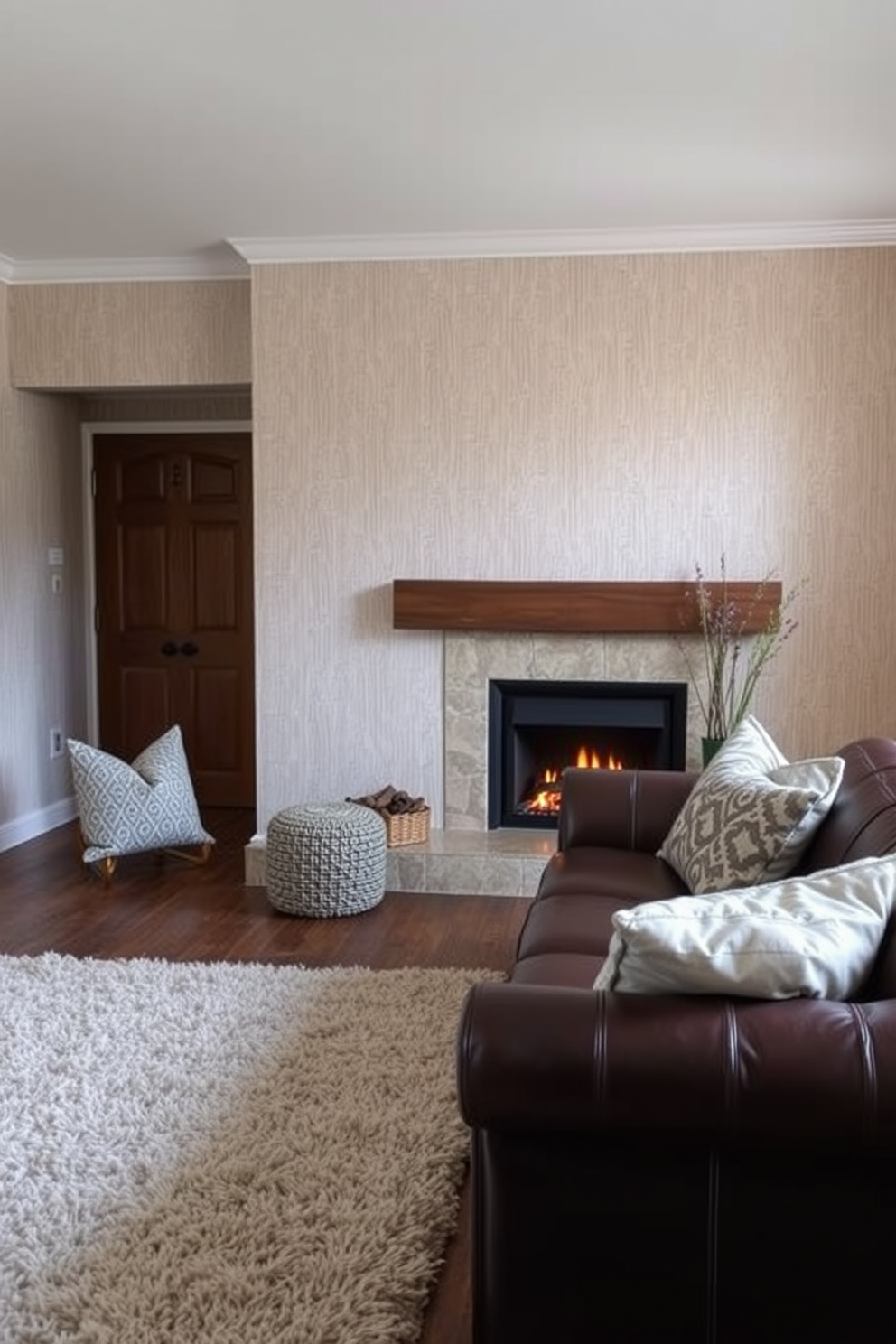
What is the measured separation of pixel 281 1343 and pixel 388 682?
3177 millimetres

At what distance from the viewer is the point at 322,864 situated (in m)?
4.26

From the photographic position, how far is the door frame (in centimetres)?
606

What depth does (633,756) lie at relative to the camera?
4.95 m

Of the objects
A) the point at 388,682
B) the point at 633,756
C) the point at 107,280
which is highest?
the point at 107,280

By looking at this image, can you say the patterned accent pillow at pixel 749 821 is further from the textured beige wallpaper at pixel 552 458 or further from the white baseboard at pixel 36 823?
the white baseboard at pixel 36 823

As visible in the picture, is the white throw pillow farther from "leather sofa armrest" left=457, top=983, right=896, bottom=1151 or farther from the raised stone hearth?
the raised stone hearth

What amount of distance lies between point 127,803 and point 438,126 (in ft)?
9.19

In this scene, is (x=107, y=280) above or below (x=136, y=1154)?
above

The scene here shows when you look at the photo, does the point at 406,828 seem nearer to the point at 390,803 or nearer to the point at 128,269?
the point at 390,803

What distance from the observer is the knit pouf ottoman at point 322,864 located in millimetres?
4266

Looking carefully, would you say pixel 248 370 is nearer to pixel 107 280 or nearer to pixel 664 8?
pixel 107 280

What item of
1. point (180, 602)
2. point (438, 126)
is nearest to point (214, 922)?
point (180, 602)

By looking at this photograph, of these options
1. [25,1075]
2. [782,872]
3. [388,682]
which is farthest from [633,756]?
[25,1075]

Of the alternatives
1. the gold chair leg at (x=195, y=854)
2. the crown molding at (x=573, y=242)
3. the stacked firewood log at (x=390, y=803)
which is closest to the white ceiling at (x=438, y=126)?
the crown molding at (x=573, y=242)
